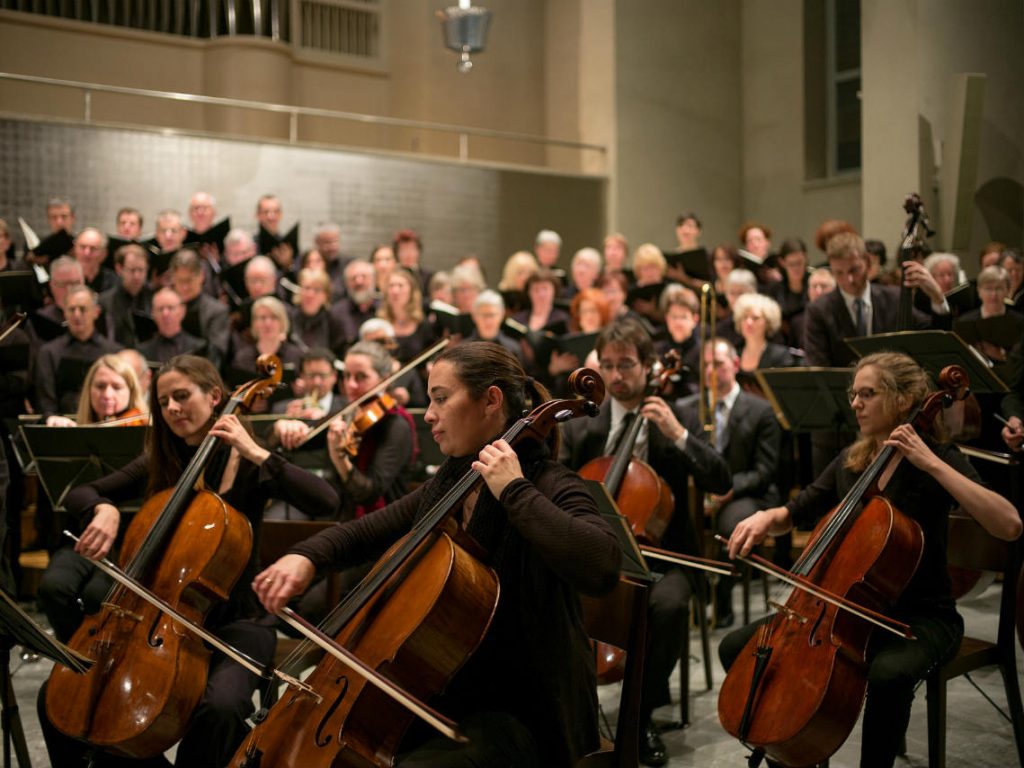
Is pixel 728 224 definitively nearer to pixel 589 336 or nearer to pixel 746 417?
pixel 589 336

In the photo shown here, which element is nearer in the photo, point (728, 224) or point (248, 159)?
point (248, 159)

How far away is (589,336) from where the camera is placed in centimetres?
539

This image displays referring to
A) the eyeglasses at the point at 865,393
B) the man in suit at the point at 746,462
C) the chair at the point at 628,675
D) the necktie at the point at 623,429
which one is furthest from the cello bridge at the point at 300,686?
the man in suit at the point at 746,462

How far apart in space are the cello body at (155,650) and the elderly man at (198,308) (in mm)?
3530

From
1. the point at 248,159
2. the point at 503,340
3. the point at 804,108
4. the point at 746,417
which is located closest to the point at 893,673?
the point at 746,417

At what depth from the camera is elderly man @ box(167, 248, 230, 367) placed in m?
6.04

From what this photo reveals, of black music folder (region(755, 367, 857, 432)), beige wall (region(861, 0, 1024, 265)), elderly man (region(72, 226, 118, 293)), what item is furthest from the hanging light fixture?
black music folder (region(755, 367, 857, 432))

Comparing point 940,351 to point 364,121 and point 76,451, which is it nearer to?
point 76,451

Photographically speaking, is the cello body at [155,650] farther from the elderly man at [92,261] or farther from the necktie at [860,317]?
the elderly man at [92,261]

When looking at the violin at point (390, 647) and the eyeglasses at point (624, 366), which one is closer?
the violin at point (390, 647)

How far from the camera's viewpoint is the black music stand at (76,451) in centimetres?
362

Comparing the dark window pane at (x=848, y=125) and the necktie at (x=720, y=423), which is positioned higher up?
the dark window pane at (x=848, y=125)

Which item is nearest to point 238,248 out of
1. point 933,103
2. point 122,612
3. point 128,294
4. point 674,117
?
point 128,294

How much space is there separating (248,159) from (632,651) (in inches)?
299
